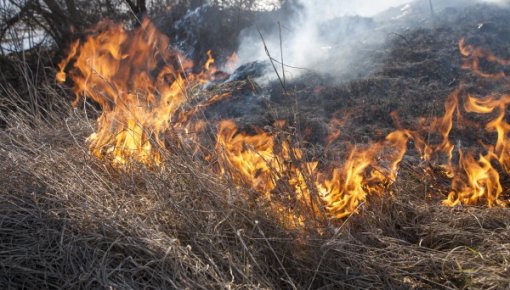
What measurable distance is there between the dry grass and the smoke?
3846mm

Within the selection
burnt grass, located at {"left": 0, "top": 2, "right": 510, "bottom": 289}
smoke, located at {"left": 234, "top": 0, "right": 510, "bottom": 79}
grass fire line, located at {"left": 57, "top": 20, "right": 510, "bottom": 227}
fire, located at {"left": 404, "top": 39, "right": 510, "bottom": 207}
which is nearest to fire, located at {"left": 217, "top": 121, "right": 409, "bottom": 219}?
grass fire line, located at {"left": 57, "top": 20, "right": 510, "bottom": 227}

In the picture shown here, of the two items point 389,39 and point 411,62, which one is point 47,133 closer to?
point 411,62

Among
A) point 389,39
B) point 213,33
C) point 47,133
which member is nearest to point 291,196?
point 47,133

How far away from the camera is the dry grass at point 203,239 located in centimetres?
216

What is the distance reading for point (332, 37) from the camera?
30.2ft

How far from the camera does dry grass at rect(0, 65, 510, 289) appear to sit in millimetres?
2158

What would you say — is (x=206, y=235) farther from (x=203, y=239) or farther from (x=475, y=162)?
(x=475, y=162)

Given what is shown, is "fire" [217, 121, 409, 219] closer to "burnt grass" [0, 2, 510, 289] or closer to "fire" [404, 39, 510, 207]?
"burnt grass" [0, 2, 510, 289]

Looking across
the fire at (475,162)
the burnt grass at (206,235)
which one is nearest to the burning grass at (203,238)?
the burnt grass at (206,235)

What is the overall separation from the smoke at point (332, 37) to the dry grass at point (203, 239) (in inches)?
151

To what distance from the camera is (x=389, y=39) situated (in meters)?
7.63

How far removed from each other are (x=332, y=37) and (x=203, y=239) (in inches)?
303

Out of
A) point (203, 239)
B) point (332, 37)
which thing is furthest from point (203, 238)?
point (332, 37)

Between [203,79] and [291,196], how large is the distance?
16.0 ft
